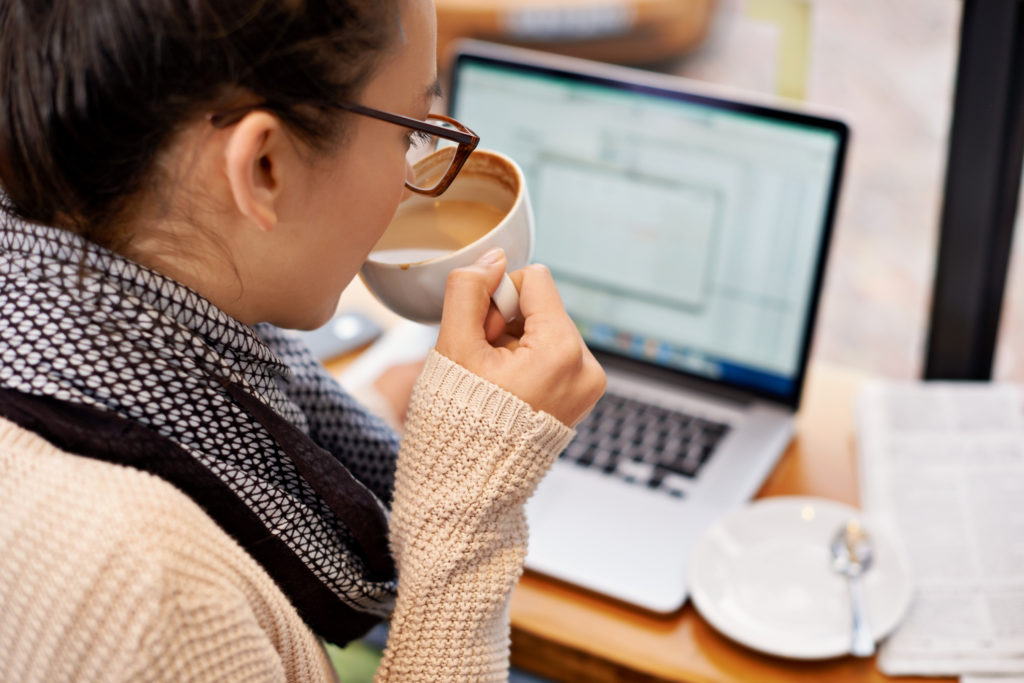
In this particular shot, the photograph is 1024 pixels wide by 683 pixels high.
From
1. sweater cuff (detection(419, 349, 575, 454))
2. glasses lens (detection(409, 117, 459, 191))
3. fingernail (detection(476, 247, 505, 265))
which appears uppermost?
glasses lens (detection(409, 117, 459, 191))

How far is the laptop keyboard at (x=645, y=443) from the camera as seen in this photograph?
97 cm

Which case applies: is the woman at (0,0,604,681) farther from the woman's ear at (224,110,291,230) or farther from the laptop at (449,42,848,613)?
the laptop at (449,42,848,613)

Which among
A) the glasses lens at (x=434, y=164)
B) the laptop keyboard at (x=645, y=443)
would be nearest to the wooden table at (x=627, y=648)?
the laptop keyboard at (x=645, y=443)

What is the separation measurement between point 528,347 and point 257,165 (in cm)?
20

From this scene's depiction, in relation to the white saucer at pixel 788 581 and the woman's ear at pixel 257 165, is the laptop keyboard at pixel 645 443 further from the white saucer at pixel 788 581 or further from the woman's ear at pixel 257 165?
the woman's ear at pixel 257 165

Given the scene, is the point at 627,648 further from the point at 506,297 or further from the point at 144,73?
the point at 144,73

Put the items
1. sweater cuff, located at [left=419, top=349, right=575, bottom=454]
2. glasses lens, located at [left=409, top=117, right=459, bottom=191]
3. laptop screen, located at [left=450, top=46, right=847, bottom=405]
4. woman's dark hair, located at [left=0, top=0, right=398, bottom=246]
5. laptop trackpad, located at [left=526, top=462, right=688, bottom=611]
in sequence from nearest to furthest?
woman's dark hair, located at [left=0, top=0, right=398, bottom=246]
sweater cuff, located at [left=419, top=349, right=575, bottom=454]
glasses lens, located at [left=409, top=117, right=459, bottom=191]
laptop trackpad, located at [left=526, top=462, right=688, bottom=611]
laptop screen, located at [left=450, top=46, right=847, bottom=405]

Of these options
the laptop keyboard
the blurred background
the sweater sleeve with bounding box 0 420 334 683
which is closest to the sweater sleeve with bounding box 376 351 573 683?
the sweater sleeve with bounding box 0 420 334 683

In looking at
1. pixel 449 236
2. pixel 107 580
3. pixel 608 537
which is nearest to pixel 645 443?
pixel 608 537

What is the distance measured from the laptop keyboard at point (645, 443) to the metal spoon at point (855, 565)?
16 centimetres

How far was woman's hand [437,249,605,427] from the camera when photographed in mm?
617

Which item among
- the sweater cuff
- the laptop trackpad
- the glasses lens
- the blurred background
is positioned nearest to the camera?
the sweater cuff

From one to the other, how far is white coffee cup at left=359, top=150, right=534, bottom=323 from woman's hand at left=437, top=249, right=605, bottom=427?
15mm

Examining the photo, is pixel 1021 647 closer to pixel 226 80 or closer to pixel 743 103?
pixel 743 103
